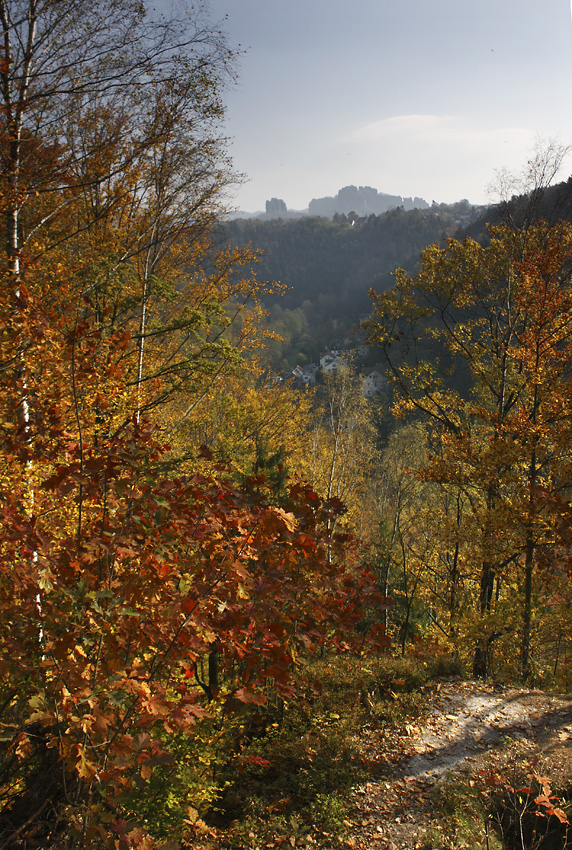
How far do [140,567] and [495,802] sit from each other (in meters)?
3.51

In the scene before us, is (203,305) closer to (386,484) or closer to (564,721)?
(564,721)

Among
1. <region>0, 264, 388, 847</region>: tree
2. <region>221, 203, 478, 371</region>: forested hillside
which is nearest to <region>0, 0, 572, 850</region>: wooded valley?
<region>0, 264, 388, 847</region>: tree

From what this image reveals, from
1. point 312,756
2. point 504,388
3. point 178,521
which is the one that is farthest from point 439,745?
point 504,388

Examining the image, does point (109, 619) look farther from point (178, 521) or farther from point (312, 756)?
point (312, 756)

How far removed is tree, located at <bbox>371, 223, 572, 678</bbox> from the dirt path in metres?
1.76

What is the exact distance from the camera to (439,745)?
4.90 meters

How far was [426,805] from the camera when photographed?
153 inches

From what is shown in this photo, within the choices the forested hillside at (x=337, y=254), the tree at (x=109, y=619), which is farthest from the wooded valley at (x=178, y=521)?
the forested hillside at (x=337, y=254)

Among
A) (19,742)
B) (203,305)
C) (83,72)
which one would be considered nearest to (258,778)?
(19,742)

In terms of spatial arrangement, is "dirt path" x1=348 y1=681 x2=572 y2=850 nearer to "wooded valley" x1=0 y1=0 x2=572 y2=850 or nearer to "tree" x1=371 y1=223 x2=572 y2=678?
"wooded valley" x1=0 y1=0 x2=572 y2=850

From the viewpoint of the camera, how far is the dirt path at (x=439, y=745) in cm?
372

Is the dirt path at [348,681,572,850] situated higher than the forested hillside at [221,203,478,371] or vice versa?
the forested hillside at [221,203,478,371]

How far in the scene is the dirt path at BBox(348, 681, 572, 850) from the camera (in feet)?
12.2

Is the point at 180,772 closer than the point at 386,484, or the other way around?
the point at 180,772
